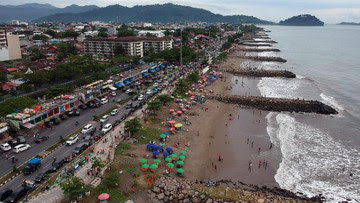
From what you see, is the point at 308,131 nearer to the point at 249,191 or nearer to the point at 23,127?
the point at 249,191

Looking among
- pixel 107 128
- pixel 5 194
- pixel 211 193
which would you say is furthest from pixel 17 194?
pixel 211 193

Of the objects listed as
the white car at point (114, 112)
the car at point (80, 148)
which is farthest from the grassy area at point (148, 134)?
the white car at point (114, 112)

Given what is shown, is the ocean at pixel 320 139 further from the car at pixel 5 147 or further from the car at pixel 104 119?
the car at pixel 5 147

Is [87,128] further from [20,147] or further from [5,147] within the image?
[5,147]

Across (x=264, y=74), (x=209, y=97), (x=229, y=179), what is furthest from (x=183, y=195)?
(x=264, y=74)

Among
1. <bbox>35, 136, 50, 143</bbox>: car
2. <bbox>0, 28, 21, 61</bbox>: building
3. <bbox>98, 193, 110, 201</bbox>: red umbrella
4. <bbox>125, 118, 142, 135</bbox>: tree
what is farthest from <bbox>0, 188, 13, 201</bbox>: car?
<bbox>0, 28, 21, 61</bbox>: building
